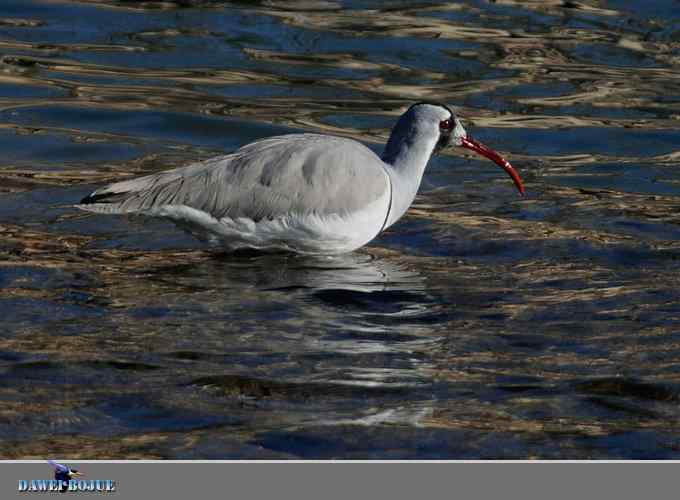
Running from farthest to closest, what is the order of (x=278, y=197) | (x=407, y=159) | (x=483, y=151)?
(x=483, y=151), (x=407, y=159), (x=278, y=197)

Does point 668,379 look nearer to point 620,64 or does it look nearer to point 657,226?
point 657,226

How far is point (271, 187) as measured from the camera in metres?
10.2

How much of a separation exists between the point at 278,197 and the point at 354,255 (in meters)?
0.99

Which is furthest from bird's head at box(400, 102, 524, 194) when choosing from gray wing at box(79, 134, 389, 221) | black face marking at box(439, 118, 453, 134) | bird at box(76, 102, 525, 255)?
gray wing at box(79, 134, 389, 221)

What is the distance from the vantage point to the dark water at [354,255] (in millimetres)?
7512

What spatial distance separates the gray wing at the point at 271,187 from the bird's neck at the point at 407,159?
307 millimetres
